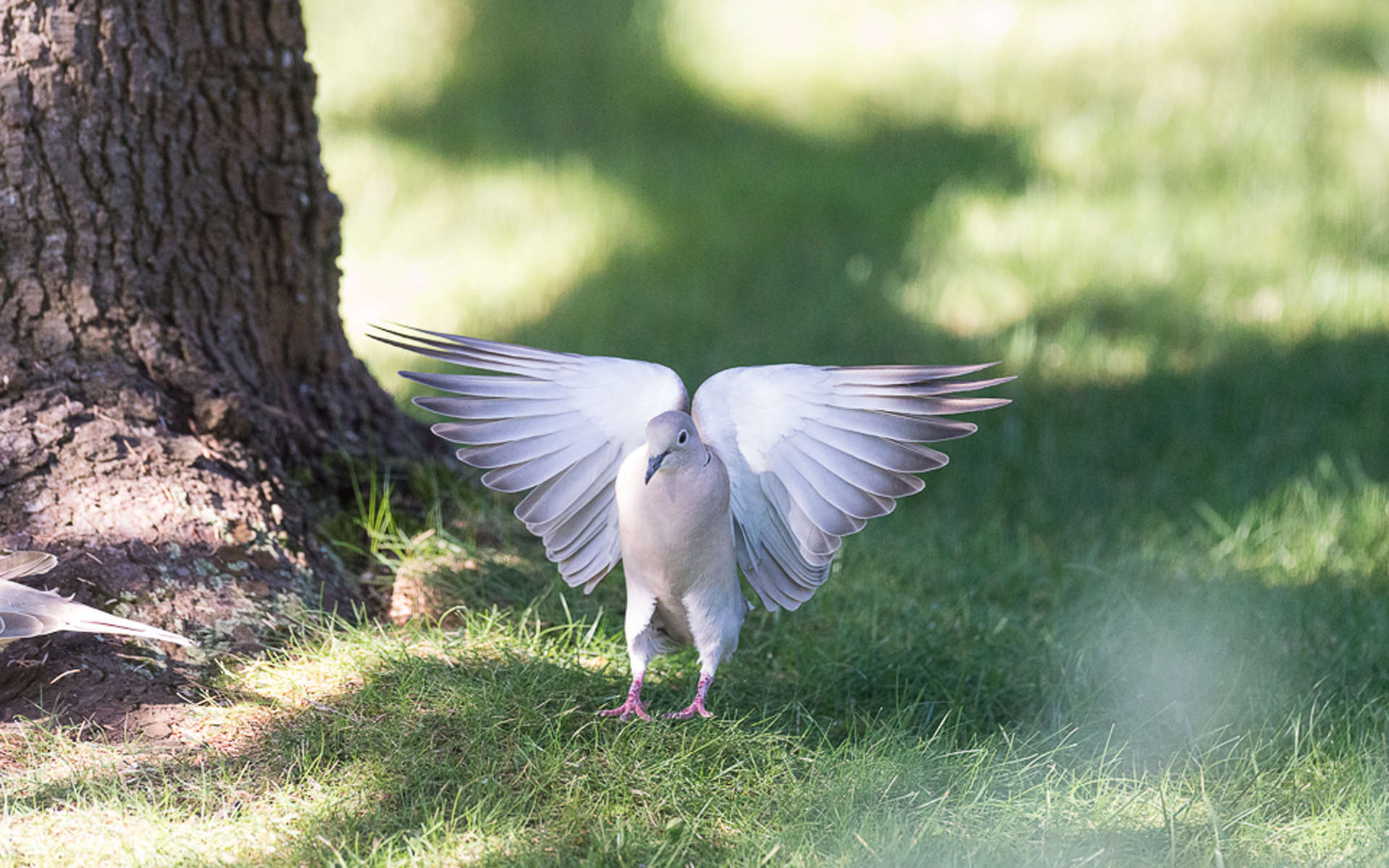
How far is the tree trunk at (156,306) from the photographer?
2959 millimetres

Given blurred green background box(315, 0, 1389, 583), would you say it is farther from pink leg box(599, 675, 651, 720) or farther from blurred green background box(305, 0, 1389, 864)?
pink leg box(599, 675, 651, 720)

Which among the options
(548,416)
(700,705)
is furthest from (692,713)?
(548,416)

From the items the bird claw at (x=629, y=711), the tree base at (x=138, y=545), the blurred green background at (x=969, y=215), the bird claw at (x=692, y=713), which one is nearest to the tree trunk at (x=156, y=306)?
the tree base at (x=138, y=545)

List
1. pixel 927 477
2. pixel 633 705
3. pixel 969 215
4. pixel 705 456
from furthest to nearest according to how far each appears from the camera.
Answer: pixel 969 215, pixel 927 477, pixel 633 705, pixel 705 456

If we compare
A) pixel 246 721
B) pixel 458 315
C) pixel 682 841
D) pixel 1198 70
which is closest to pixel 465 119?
pixel 458 315

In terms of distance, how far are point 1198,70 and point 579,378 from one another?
699cm

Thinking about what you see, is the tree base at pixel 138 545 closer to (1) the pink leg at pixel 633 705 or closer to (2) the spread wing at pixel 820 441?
(1) the pink leg at pixel 633 705

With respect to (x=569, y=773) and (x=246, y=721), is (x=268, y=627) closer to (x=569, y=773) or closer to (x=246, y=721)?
(x=246, y=721)

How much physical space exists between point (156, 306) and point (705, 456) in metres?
1.61

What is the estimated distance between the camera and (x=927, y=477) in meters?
5.02

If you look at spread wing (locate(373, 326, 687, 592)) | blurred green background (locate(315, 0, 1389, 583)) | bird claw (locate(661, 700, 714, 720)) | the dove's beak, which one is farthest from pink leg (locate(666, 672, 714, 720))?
blurred green background (locate(315, 0, 1389, 583))

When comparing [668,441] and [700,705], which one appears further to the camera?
[700,705]

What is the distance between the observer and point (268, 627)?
9.86ft

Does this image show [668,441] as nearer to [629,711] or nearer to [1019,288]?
[629,711]
